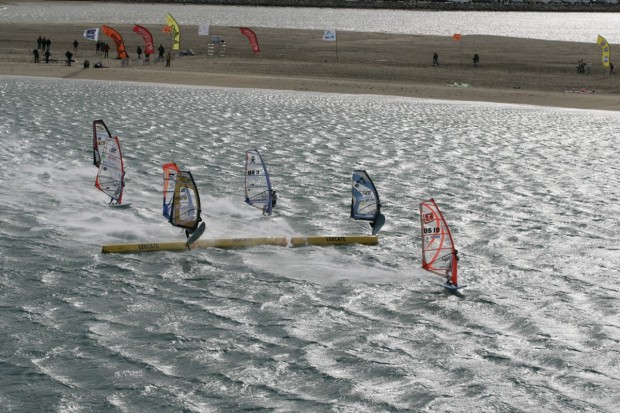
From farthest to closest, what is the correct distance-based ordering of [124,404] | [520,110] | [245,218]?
[520,110]
[245,218]
[124,404]

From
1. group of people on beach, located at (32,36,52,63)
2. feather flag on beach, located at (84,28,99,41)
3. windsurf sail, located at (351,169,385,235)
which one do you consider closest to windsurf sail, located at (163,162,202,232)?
windsurf sail, located at (351,169,385,235)

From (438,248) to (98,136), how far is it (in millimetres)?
12546

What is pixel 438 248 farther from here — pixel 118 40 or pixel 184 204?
pixel 118 40

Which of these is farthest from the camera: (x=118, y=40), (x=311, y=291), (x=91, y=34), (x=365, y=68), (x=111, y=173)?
(x=91, y=34)

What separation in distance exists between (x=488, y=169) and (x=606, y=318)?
1507 cm

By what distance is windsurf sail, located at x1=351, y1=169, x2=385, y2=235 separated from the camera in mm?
22391

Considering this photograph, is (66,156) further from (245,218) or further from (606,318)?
(606,318)

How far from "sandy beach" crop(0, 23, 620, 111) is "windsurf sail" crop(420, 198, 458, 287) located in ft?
114

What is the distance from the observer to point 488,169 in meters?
32.3

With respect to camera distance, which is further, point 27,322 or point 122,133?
point 122,133

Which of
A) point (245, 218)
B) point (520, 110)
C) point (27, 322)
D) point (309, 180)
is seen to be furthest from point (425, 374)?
point (520, 110)

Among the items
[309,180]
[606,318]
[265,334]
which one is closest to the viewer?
[265,334]

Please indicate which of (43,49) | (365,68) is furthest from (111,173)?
(43,49)

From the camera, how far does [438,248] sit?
18.6 metres
